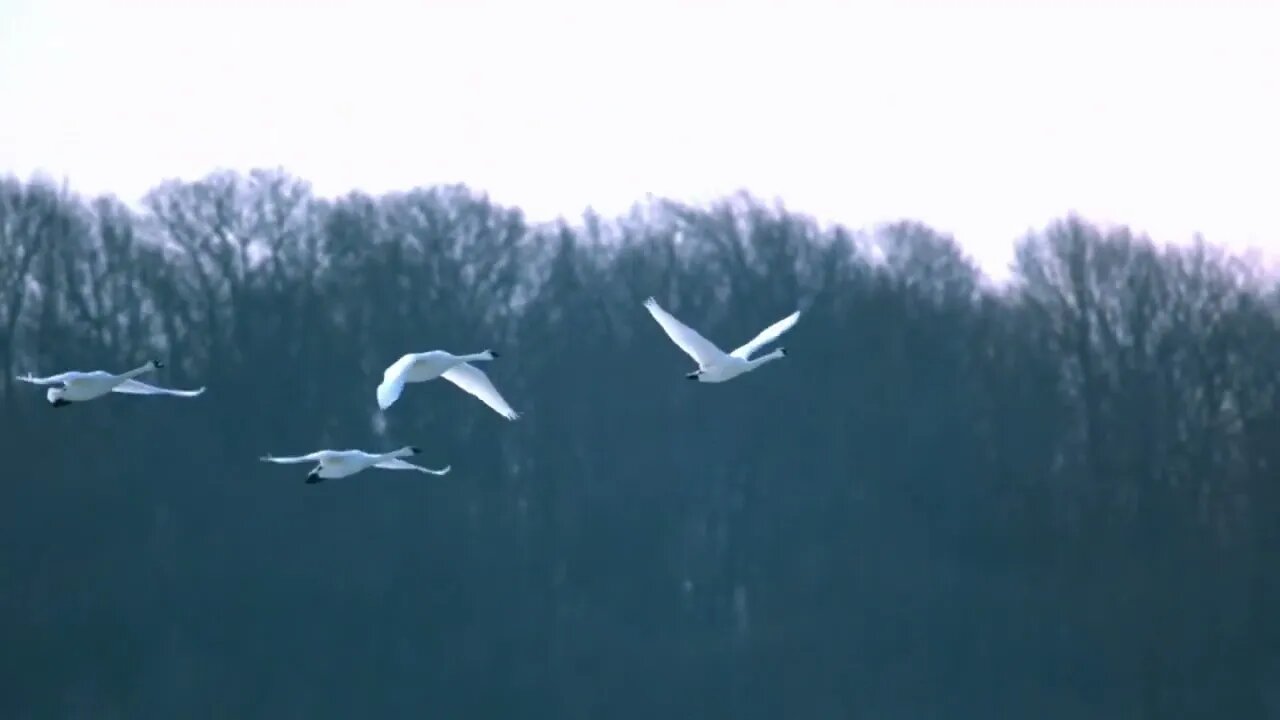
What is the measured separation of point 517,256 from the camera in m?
58.4

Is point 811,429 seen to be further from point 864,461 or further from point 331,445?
point 331,445

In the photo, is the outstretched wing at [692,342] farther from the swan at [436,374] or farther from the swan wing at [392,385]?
the swan wing at [392,385]

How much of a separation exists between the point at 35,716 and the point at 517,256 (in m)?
16.2

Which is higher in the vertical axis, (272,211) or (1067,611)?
(272,211)

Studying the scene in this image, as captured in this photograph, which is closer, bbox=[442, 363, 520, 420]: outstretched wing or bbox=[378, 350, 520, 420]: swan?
bbox=[378, 350, 520, 420]: swan

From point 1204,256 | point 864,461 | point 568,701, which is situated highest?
point 1204,256

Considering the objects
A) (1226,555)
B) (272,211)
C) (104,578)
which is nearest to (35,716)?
(104,578)

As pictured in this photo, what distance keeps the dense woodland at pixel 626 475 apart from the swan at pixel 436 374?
1730 cm

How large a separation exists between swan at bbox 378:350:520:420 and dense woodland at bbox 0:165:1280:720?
17304 mm

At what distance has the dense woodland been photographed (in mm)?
48312

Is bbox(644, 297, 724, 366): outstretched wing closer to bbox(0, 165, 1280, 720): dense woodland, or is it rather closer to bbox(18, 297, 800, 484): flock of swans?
bbox(18, 297, 800, 484): flock of swans

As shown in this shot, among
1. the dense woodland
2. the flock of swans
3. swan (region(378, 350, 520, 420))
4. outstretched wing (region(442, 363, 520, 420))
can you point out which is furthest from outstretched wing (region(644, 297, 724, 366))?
the dense woodland

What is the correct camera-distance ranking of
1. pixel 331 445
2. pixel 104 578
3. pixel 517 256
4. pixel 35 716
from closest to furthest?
pixel 35 716 < pixel 104 578 < pixel 331 445 < pixel 517 256

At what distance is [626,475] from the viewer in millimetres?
54562
